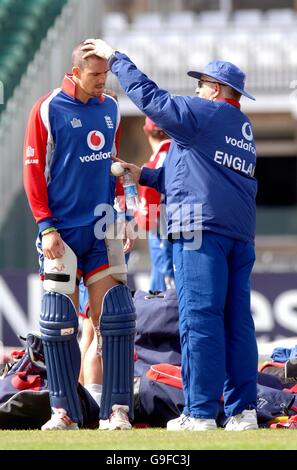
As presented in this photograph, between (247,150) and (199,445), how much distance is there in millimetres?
1912

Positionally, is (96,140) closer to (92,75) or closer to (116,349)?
(92,75)

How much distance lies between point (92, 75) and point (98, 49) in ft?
0.48

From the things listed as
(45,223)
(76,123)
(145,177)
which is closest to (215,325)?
(145,177)

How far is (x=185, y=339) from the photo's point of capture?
7520 mm

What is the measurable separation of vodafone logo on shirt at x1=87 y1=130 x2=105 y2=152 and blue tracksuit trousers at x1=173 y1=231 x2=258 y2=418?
0.68 m

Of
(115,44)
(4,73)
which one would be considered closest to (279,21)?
(115,44)

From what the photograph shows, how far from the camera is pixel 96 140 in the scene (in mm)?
7551

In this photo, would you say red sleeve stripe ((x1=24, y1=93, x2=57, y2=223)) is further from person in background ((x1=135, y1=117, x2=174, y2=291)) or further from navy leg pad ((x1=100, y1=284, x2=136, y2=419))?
person in background ((x1=135, y1=117, x2=174, y2=291))

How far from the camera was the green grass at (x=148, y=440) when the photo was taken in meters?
6.41

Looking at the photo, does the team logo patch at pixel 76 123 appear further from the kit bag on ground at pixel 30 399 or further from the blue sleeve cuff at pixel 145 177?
the kit bag on ground at pixel 30 399

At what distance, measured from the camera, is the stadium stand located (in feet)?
70.9

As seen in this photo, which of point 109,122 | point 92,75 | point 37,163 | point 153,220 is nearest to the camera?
point 37,163

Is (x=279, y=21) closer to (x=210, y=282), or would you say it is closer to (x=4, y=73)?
(x=4, y=73)

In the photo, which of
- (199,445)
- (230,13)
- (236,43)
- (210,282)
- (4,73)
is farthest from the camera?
(230,13)
